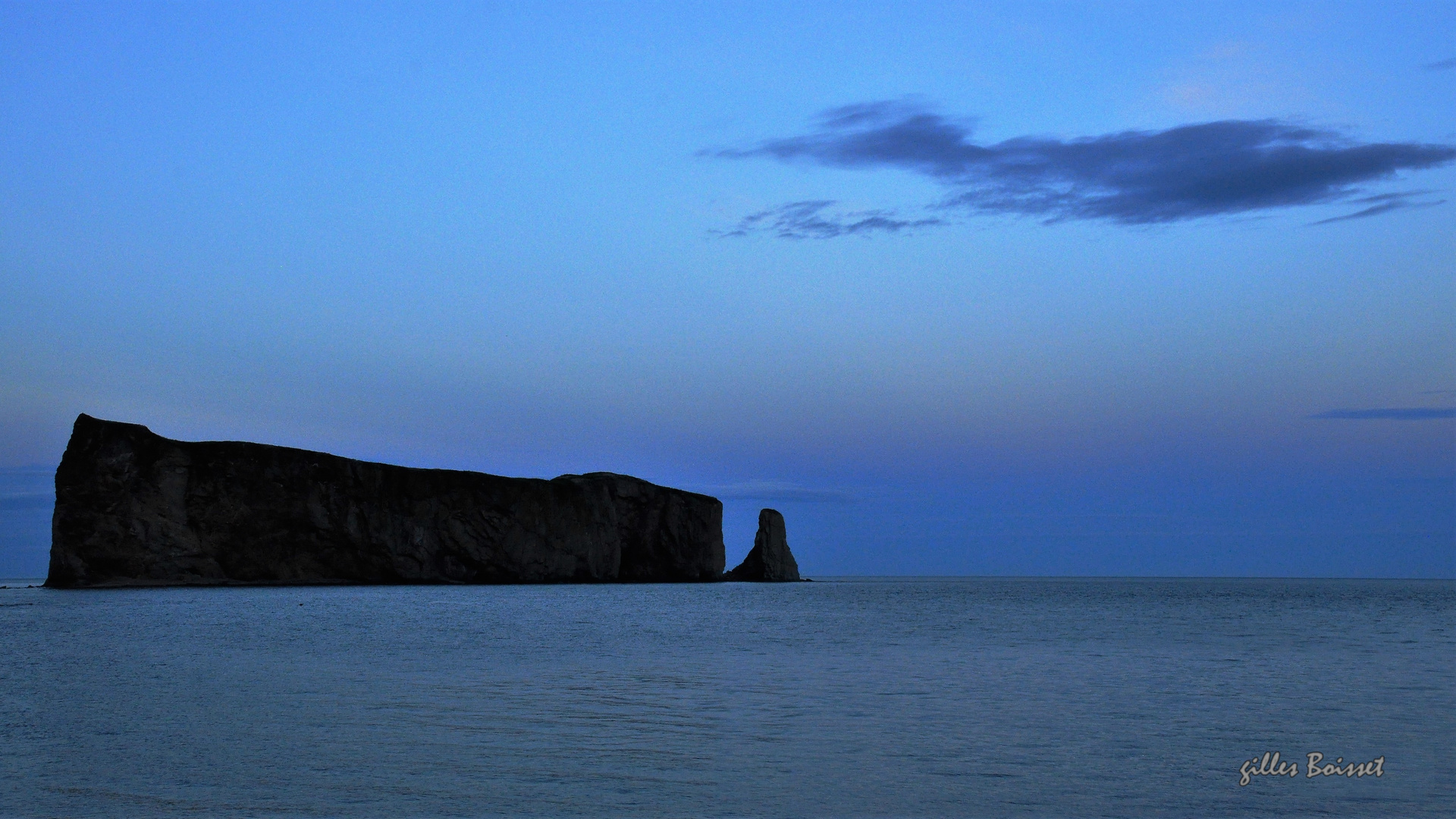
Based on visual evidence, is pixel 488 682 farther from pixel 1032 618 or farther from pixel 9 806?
pixel 1032 618

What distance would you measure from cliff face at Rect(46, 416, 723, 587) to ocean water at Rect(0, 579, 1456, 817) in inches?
1562

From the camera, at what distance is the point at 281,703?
1870 cm

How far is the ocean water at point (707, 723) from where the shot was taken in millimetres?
11805

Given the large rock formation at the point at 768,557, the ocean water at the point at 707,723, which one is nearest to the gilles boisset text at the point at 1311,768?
the ocean water at the point at 707,723

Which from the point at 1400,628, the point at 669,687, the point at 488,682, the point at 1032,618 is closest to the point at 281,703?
the point at 488,682

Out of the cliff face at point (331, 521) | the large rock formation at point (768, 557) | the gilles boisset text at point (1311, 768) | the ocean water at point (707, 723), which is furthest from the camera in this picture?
the large rock formation at point (768, 557)

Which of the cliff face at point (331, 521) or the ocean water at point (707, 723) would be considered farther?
the cliff face at point (331, 521)

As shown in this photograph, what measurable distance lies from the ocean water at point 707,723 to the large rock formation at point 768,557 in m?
75.3

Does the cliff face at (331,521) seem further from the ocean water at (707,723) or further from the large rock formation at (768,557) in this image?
the ocean water at (707,723)

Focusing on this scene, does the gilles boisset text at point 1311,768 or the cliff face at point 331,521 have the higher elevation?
the cliff face at point 331,521

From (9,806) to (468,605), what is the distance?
48907 mm

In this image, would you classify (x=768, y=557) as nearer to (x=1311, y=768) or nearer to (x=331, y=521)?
(x=331, y=521)

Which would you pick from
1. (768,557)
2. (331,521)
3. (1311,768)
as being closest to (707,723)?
(1311,768)

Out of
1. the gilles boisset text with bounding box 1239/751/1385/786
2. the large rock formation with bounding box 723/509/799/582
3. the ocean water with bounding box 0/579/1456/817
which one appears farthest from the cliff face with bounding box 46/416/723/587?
the gilles boisset text with bounding box 1239/751/1385/786
